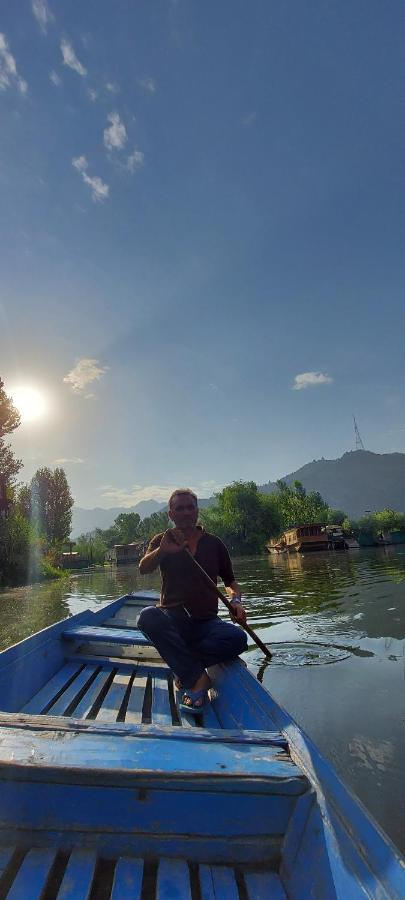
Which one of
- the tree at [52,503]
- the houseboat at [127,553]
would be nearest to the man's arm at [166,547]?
the tree at [52,503]

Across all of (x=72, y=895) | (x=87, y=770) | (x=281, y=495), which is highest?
(x=281, y=495)

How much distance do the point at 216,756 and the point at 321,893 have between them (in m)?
0.50

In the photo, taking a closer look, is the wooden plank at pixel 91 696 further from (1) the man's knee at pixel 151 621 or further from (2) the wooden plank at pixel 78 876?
(2) the wooden plank at pixel 78 876

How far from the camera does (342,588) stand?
42.0ft

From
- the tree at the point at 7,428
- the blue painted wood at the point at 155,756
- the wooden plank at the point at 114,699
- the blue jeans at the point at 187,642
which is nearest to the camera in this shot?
the blue painted wood at the point at 155,756

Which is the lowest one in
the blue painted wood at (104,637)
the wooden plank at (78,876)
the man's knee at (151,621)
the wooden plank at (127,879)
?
the wooden plank at (127,879)

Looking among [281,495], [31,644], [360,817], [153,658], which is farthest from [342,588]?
[281,495]

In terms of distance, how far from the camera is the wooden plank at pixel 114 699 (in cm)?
320

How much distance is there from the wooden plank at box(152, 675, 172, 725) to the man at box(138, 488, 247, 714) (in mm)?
180

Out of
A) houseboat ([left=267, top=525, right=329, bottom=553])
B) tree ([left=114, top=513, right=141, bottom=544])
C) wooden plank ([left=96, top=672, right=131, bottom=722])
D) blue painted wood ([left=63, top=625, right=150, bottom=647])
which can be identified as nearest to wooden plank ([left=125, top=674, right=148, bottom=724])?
wooden plank ([left=96, top=672, right=131, bottom=722])

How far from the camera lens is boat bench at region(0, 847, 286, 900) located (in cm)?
141

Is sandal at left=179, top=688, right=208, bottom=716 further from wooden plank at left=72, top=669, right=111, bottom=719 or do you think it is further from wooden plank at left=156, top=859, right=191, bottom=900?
wooden plank at left=156, top=859, right=191, bottom=900

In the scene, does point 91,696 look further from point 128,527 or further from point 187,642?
point 128,527

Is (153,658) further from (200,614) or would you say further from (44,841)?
(44,841)
